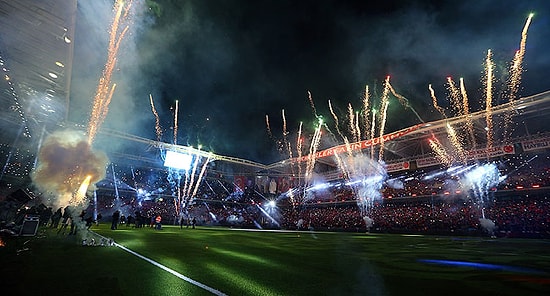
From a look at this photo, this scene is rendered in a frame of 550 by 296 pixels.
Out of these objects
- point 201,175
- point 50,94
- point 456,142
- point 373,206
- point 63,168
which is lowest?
point 373,206

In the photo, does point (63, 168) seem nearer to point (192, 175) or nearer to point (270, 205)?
point (192, 175)

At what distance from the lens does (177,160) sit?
44625 millimetres

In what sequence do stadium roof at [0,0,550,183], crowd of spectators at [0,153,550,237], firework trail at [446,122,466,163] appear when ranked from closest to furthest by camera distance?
stadium roof at [0,0,550,183], crowd of spectators at [0,153,550,237], firework trail at [446,122,466,163]

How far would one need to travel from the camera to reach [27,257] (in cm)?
623

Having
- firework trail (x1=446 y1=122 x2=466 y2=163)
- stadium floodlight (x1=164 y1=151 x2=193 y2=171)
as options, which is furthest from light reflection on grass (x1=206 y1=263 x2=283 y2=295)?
stadium floodlight (x1=164 y1=151 x2=193 y2=171)

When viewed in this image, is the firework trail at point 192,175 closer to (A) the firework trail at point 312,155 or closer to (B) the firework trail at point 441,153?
(A) the firework trail at point 312,155

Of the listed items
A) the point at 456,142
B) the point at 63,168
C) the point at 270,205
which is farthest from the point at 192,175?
the point at 456,142

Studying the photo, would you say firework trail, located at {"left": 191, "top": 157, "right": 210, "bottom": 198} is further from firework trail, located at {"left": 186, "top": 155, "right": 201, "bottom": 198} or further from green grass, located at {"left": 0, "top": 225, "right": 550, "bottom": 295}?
green grass, located at {"left": 0, "top": 225, "right": 550, "bottom": 295}

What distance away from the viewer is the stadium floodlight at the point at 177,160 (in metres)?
44.1

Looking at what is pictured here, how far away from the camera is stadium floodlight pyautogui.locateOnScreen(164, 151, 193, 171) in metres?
44.1

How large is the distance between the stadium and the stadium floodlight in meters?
0.38

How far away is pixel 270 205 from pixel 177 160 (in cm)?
1943

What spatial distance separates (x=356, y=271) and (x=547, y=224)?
2644 centimetres

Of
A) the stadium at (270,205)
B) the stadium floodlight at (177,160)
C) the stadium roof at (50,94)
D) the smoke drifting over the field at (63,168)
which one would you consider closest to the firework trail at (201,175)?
the stadium at (270,205)
